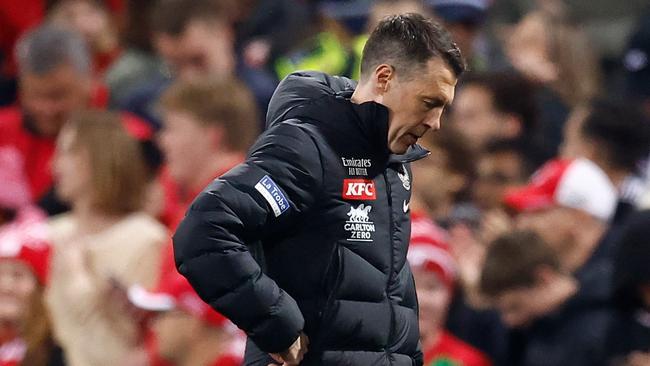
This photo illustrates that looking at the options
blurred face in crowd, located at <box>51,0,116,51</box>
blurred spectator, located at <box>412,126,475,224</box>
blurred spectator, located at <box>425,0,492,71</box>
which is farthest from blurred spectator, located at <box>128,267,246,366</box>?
blurred spectator, located at <box>425,0,492,71</box>

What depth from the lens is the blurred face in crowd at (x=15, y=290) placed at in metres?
6.86

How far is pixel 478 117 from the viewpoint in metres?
8.93

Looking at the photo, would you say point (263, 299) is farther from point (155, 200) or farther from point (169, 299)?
point (155, 200)

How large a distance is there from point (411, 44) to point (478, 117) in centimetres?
505

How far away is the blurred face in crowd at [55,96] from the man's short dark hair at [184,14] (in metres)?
0.66

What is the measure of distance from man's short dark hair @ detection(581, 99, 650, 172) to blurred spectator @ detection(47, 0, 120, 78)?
3.26 meters

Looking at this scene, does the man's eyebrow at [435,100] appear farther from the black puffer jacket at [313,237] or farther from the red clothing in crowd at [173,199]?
the red clothing in crowd at [173,199]

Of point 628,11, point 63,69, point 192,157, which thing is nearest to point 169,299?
point 192,157

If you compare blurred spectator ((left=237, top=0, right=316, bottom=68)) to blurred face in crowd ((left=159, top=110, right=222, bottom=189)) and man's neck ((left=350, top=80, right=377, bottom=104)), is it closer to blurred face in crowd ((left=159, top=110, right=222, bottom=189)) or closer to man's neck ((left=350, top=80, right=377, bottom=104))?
blurred face in crowd ((left=159, top=110, right=222, bottom=189))

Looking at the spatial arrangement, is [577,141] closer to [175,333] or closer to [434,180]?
[434,180]

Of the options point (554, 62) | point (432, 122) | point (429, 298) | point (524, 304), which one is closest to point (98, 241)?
point (429, 298)

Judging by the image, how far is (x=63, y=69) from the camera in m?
8.16

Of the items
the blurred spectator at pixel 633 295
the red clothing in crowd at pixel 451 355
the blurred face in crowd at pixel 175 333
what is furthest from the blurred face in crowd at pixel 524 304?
the blurred face in crowd at pixel 175 333

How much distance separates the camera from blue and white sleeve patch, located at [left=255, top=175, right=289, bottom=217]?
3816 millimetres
